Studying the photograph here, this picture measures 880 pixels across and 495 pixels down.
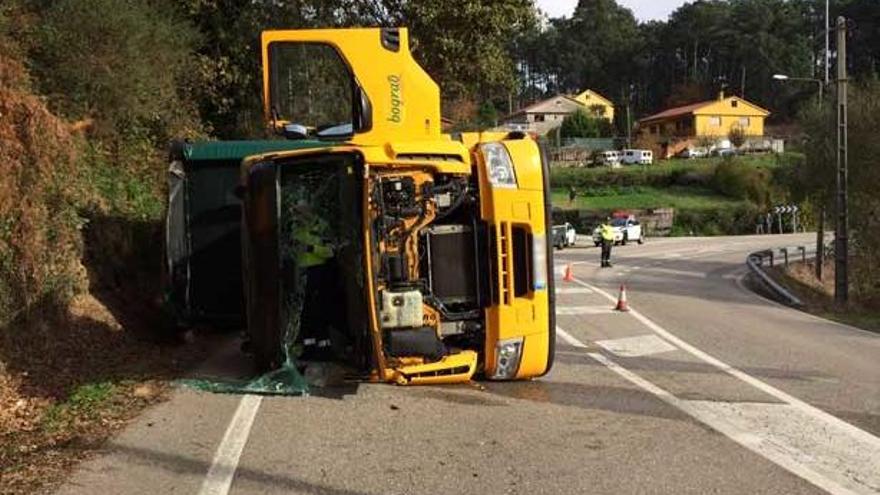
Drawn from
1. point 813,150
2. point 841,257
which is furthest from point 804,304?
point 813,150

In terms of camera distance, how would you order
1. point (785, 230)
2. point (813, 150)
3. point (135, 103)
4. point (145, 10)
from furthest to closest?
1. point (785, 230)
2. point (813, 150)
3. point (145, 10)
4. point (135, 103)

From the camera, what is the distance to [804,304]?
23.0 meters

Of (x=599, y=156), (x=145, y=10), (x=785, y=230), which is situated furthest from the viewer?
(x=599, y=156)

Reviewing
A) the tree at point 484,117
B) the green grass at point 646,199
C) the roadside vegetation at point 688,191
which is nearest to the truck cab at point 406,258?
the tree at point 484,117

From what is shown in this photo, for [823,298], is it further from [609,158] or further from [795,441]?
[609,158]

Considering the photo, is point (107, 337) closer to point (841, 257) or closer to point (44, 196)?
point (44, 196)

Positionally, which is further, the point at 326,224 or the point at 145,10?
the point at 145,10

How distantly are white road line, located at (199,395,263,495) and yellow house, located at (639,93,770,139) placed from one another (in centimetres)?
11225

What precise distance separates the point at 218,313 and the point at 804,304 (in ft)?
53.4

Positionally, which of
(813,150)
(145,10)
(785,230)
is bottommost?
(785,230)

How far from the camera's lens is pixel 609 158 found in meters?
96.2

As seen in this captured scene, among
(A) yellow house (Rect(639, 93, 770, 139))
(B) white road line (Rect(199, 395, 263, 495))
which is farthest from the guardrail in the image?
(A) yellow house (Rect(639, 93, 770, 139))

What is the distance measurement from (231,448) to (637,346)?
6690 mm

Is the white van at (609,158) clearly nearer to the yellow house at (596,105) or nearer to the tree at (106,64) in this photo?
the yellow house at (596,105)
